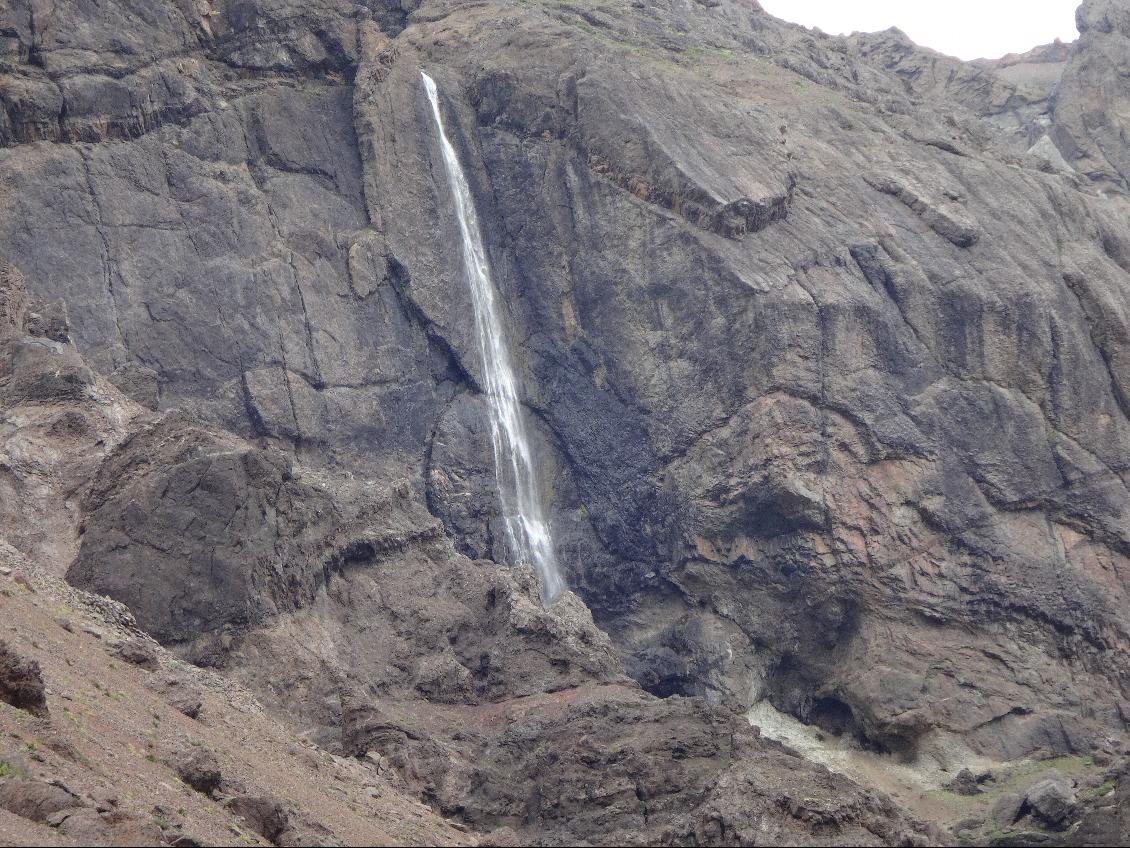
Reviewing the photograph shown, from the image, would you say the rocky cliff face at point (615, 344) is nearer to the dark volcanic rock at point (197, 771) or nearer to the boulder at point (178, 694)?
the boulder at point (178, 694)

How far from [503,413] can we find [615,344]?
19.7 ft

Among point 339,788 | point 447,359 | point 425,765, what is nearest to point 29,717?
point 339,788

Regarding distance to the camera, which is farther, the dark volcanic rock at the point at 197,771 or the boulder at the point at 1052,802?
the boulder at the point at 1052,802

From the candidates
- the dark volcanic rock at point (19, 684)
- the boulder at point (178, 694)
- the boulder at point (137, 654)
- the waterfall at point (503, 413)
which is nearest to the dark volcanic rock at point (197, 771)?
the dark volcanic rock at point (19, 684)

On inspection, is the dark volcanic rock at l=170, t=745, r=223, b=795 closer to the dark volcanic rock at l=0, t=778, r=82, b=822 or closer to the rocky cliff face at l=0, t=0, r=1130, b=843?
the dark volcanic rock at l=0, t=778, r=82, b=822

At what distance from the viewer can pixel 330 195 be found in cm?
7369

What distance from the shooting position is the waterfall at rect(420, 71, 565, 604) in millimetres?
71375

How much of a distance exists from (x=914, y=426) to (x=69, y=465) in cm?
3686

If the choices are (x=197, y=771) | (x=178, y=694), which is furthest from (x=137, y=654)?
(x=197, y=771)

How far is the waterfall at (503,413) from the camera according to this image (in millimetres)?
71375

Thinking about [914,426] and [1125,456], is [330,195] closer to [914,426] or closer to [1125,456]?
[914,426]

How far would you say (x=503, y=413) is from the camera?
73.2 metres

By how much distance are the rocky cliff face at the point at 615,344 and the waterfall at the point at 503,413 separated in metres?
0.81

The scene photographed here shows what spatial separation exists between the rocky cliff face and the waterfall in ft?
2.66
